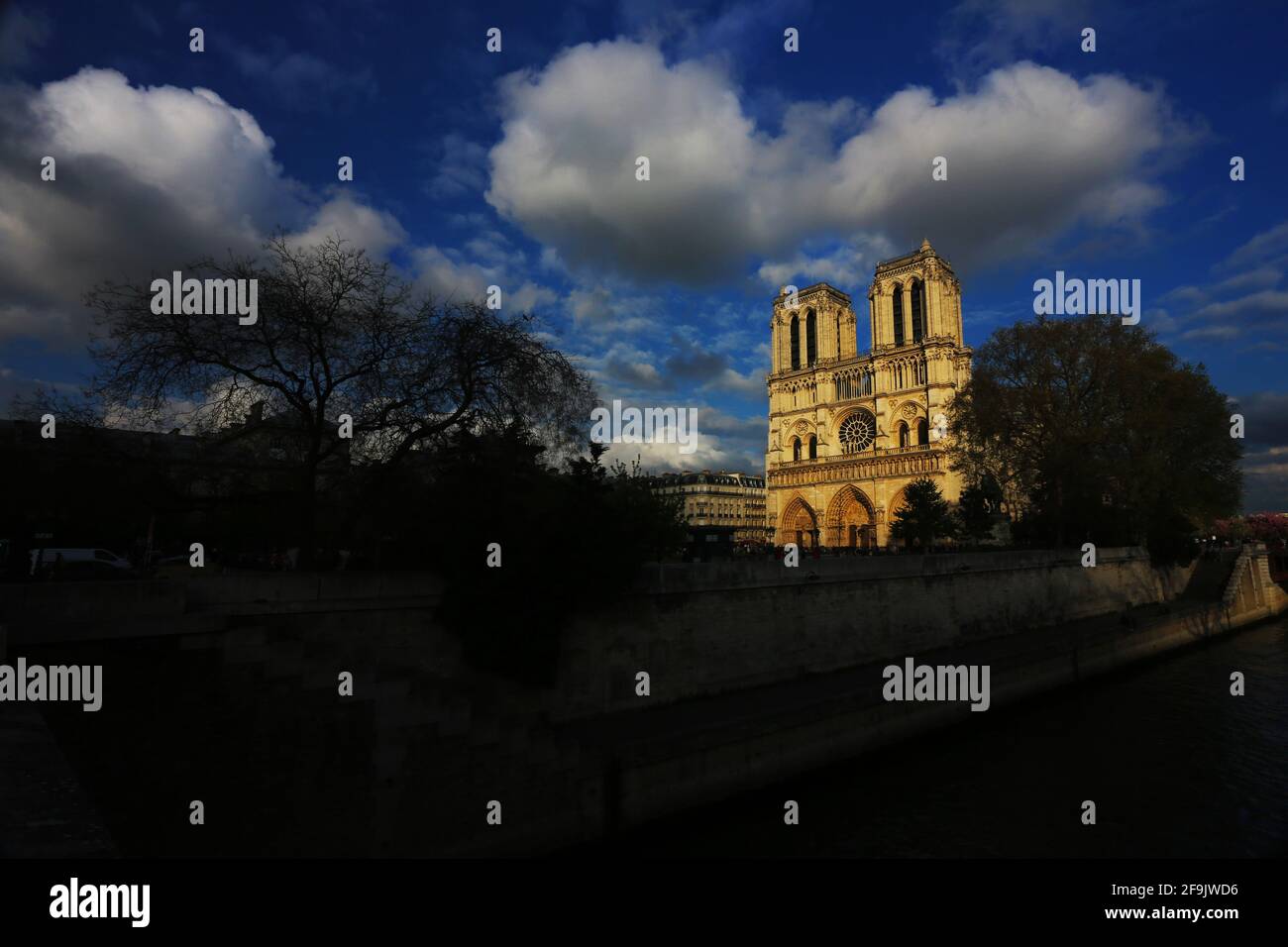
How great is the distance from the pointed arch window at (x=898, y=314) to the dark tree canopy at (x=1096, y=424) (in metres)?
35.0

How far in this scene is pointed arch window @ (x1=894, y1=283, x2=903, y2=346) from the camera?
238 ft

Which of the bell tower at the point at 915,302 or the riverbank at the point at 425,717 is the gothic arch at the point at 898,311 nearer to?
the bell tower at the point at 915,302

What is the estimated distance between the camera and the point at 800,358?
80.9 meters

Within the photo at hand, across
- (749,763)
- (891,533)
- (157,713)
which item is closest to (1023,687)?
(749,763)

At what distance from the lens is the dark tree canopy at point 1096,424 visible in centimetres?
3409

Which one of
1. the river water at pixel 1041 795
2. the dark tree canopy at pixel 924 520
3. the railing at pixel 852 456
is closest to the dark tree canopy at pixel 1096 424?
the dark tree canopy at pixel 924 520

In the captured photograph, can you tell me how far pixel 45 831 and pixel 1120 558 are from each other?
44.6m

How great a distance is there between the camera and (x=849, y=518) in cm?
7250

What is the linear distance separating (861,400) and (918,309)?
10.6m

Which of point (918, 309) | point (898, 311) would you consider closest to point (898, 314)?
point (898, 311)

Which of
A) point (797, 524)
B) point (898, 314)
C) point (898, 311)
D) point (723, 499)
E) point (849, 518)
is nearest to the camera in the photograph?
point (849, 518)

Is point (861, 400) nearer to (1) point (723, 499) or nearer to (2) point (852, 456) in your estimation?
(2) point (852, 456)

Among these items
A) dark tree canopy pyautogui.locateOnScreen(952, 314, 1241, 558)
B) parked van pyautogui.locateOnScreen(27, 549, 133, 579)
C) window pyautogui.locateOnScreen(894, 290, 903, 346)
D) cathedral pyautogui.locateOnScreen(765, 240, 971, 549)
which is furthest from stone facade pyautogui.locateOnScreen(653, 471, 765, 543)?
parked van pyautogui.locateOnScreen(27, 549, 133, 579)

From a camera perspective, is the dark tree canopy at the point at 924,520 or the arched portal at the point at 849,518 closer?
the dark tree canopy at the point at 924,520
